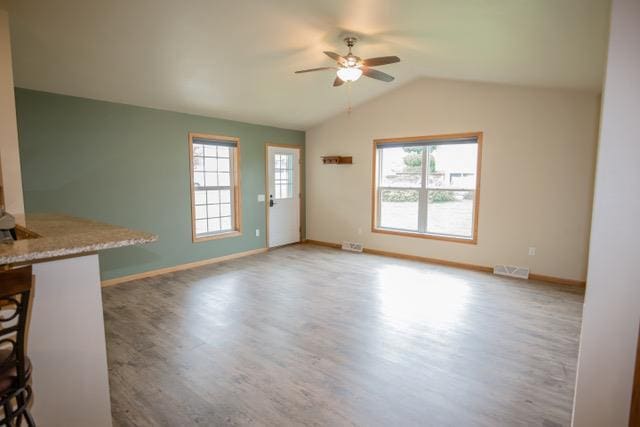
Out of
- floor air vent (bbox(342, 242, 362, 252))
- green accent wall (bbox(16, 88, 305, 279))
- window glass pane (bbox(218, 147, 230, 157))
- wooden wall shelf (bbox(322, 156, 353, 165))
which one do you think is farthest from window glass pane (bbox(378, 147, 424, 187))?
window glass pane (bbox(218, 147, 230, 157))

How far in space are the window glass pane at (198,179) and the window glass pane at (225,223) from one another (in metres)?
0.72

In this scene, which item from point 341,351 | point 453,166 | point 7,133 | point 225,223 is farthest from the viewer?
point 225,223

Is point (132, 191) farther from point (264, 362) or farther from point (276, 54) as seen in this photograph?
point (264, 362)

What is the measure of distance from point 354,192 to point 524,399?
15.0 ft

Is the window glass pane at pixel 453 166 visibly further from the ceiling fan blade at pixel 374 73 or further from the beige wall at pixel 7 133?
the beige wall at pixel 7 133

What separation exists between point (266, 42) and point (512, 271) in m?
4.43

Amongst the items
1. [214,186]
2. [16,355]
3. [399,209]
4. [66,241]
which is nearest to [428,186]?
[399,209]

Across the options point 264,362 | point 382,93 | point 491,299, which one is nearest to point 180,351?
point 264,362

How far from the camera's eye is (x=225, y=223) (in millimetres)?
5828

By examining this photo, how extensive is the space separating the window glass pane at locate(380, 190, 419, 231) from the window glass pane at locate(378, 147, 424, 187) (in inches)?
6.5

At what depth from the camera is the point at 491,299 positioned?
12.9ft

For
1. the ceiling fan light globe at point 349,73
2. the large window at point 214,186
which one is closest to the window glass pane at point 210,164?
the large window at point 214,186

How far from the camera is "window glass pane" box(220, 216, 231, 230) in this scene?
5.78 meters

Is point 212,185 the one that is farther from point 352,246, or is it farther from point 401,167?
point 401,167
